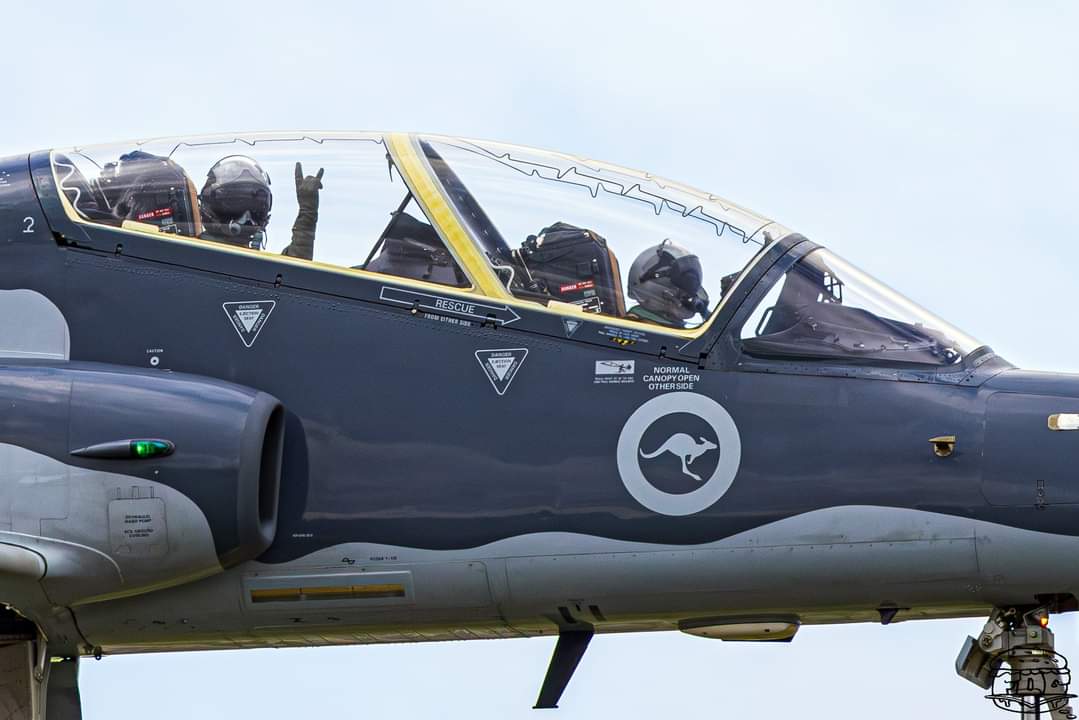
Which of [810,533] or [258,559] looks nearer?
[810,533]

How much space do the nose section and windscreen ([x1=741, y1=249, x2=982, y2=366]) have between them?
0.56 m

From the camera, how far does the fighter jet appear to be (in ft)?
28.9

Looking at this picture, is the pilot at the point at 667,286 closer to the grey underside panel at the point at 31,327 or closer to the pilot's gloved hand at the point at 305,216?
the pilot's gloved hand at the point at 305,216

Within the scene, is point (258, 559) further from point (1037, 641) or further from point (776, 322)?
point (1037, 641)

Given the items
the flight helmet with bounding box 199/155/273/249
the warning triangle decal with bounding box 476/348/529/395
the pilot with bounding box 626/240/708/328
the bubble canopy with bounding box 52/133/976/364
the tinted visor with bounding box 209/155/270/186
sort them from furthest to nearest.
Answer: the tinted visor with bounding box 209/155/270/186
the flight helmet with bounding box 199/155/273/249
the bubble canopy with bounding box 52/133/976/364
the pilot with bounding box 626/240/708/328
the warning triangle decal with bounding box 476/348/529/395

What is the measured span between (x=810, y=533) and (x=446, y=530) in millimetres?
1816

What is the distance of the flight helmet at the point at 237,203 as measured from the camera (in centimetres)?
1003

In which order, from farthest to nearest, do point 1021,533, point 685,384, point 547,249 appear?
point 547,249 → point 685,384 → point 1021,533

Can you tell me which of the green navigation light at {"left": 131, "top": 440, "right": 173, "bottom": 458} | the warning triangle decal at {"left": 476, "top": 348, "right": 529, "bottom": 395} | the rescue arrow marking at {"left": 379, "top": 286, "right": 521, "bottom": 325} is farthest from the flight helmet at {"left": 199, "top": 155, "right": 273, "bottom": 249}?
the warning triangle decal at {"left": 476, "top": 348, "right": 529, "bottom": 395}

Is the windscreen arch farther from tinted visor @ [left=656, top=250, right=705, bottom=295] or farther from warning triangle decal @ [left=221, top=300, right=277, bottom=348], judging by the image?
tinted visor @ [left=656, top=250, right=705, bottom=295]

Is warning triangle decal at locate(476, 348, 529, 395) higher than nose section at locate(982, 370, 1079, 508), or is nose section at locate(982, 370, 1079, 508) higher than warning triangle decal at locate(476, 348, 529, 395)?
warning triangle decal at locate(476, 348, 529, 395)

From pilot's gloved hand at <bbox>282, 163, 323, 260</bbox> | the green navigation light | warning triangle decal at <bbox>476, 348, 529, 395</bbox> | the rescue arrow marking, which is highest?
pilot's gloved hand at <bbox>282, 163, 323, 260</bbox>

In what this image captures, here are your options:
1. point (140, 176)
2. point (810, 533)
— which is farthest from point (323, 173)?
point (810, 533)

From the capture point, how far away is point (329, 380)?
31.3 ft
